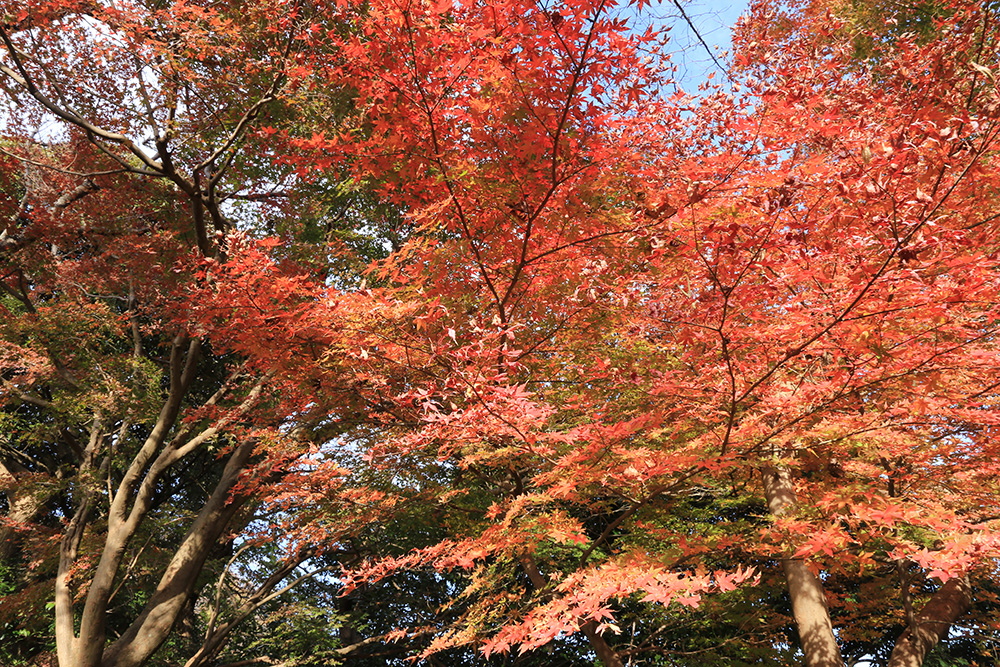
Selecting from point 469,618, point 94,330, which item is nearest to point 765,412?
point 469,618

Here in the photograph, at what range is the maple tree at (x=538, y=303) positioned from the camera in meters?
3.05

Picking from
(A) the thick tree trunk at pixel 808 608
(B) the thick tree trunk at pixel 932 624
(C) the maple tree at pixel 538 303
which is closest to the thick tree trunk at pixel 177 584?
(C) the maple tree at pixel 538 303

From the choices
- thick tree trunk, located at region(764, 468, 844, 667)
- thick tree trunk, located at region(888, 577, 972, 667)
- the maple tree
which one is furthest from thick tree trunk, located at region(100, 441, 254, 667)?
thick tree trunk, located at region(888, 577, 972, 667)

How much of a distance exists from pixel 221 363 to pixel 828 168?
455 inches

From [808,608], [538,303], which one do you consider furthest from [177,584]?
[808,608]

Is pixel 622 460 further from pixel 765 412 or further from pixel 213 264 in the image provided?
pixel 213 264

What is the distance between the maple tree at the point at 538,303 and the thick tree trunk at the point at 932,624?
0.03 m

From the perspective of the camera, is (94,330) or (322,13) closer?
(322,13)

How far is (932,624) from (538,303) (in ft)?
17.9

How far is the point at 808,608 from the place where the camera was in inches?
209

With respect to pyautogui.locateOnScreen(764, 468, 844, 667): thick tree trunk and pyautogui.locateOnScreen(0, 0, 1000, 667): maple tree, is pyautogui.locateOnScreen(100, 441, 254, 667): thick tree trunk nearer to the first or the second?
pyautogui.locateOnScreen(0, 0, 1000, 667): maple tree

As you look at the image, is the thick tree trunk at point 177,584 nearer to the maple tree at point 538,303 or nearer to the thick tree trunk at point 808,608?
the maple tree at point 538,303

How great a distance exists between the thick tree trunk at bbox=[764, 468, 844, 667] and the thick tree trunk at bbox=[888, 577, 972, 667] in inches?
40.0

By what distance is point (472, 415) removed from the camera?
10.5 ft
